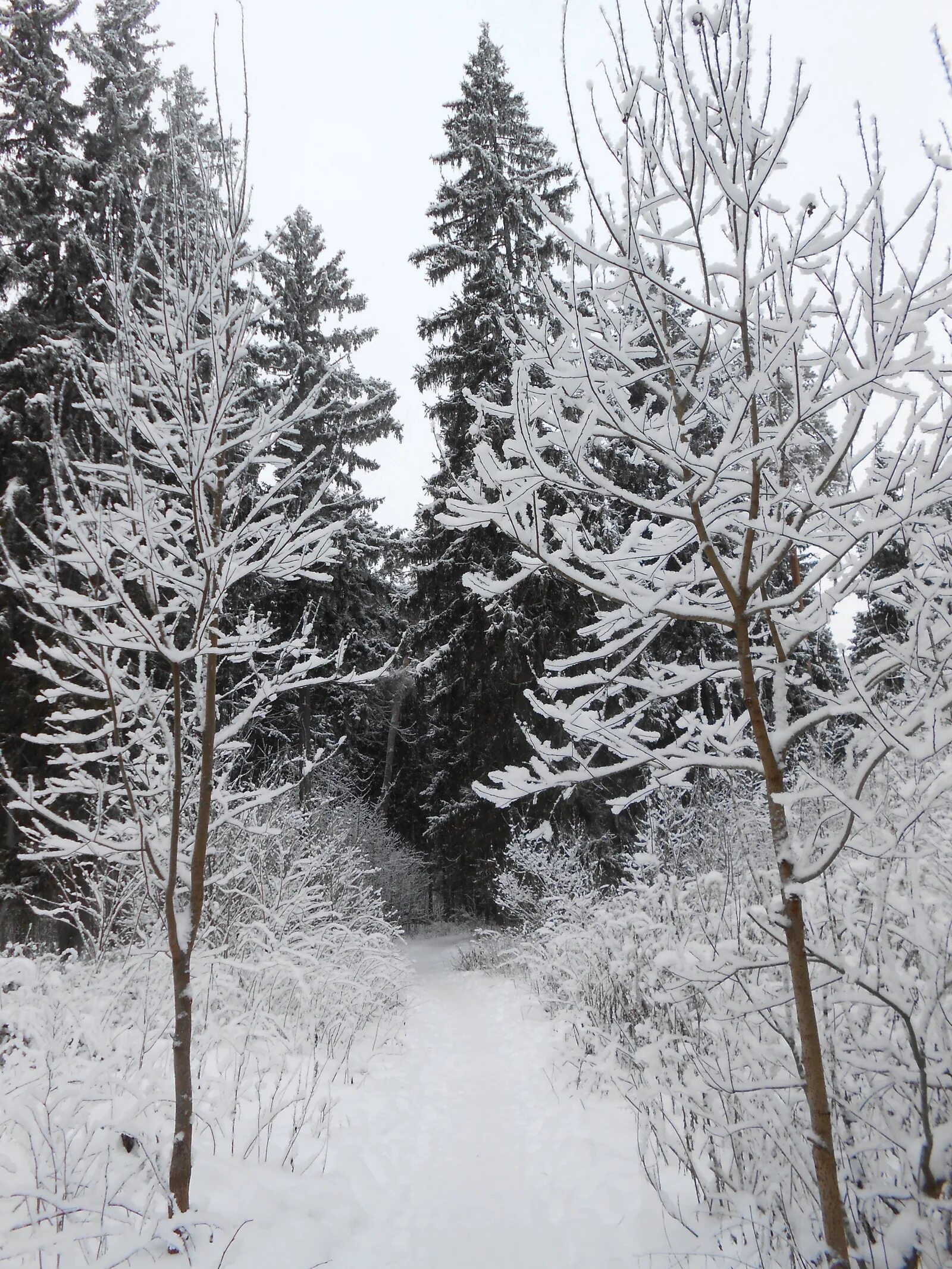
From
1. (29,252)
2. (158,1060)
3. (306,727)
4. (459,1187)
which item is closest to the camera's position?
(158,1060)

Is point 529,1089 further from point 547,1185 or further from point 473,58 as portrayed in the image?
point 473,58

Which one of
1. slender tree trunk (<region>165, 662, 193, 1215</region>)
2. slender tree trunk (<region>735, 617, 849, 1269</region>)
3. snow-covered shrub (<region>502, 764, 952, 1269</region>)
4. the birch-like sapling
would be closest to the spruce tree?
snow-covered shrub (<region>502, 764, 952, 1269</region>)

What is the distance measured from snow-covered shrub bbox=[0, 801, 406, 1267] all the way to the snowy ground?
8.4 inches

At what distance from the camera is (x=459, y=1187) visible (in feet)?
11.8

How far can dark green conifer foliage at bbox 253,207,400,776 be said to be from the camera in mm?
16125

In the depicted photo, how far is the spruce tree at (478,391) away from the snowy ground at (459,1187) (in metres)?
8.26

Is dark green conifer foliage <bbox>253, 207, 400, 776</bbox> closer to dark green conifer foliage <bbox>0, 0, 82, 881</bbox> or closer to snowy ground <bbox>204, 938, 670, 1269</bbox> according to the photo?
dark green conifer foliage <bbox>0, 0, 82, 881</bbox>

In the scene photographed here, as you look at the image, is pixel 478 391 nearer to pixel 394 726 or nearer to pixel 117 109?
pixel 117 109

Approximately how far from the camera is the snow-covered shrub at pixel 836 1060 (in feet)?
6.19

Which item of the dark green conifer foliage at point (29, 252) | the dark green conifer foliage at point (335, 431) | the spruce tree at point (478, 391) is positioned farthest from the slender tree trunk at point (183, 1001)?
the dark green conifer foliage at point (335, 431)

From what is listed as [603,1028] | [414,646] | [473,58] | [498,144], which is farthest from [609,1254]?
[473,58]

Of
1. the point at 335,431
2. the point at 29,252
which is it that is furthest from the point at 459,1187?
the point at 335,431

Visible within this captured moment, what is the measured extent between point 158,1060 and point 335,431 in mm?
14579

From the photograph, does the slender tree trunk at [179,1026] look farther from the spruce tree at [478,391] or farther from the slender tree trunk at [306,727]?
the slender tree trunk at [306,727]
